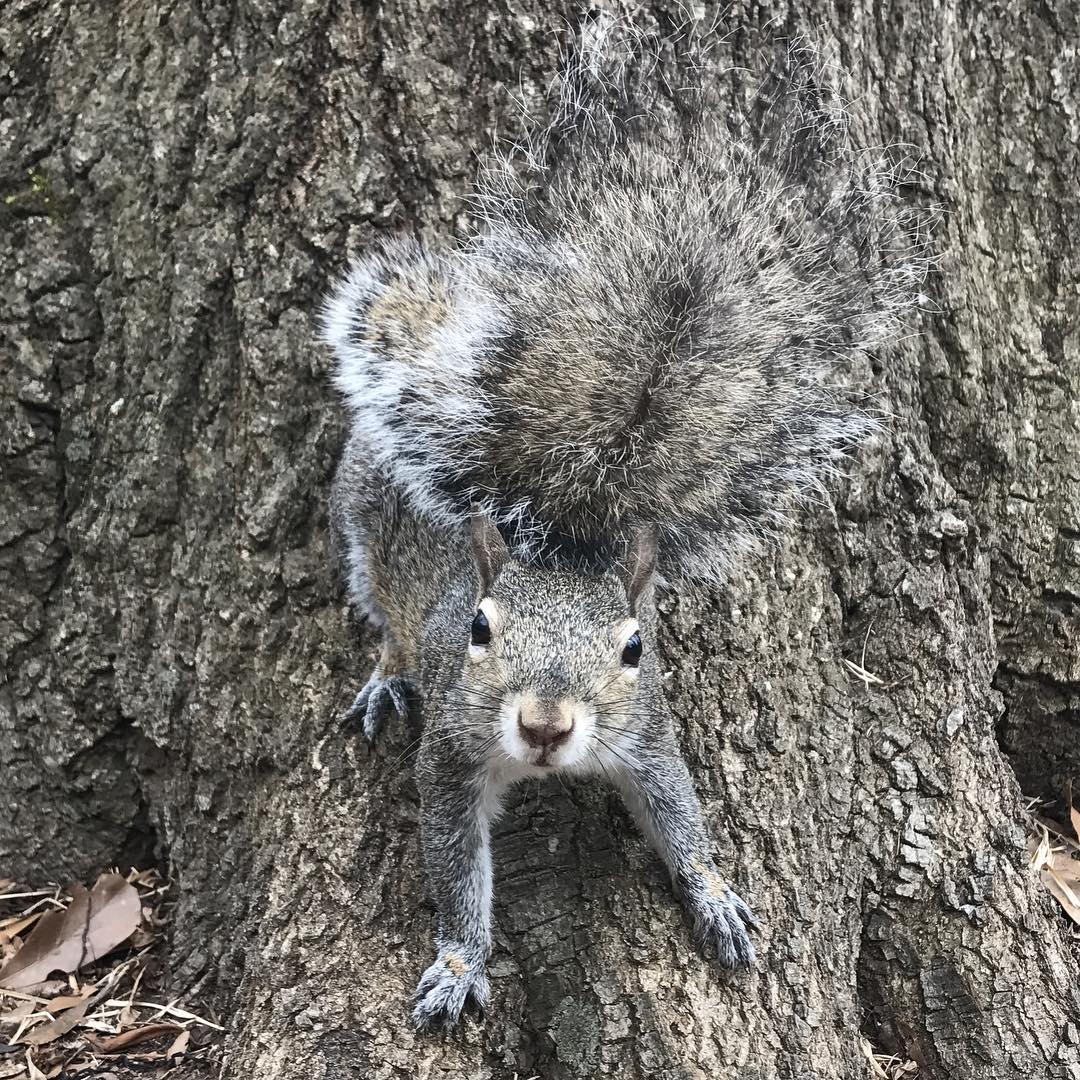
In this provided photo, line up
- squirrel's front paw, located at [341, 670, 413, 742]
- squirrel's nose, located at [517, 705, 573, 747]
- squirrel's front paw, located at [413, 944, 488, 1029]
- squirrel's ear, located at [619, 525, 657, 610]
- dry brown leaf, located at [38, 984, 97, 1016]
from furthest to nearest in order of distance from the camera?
dry brown leaf, located at [38, 984, 97, 1016] → squirrel's front paw, located at [341, 670, 413, 742] → squirrel's ear, located at [619, 525, 657, 610] → squirrel's front paw, located at [413, 944, 488, 1029] → squirrel's nose, located at [517, 705, 573, 747]

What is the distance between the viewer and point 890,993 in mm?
2268

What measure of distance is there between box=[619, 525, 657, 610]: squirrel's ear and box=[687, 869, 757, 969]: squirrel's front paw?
0.54 metres

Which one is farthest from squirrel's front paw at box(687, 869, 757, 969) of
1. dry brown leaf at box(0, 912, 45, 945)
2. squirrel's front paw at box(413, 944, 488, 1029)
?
dry brown leaf at box(0, 912, 45, 945)

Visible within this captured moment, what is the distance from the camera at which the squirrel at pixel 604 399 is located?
6.45ft

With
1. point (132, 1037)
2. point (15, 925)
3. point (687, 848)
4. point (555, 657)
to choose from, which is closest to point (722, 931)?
point (687, 848)

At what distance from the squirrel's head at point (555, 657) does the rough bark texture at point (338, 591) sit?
0.31 metres

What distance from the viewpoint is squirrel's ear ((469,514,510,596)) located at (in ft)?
6.60

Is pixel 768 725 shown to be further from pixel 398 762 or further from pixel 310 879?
pixel 310 879

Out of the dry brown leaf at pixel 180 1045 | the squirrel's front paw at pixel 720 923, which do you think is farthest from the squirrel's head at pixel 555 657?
the dry brown leaf at pixel 180 1045

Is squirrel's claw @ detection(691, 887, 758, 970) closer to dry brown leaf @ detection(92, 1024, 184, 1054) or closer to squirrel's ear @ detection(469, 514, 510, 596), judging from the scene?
squirrel's ear @ detection(469, 514, 510, 596)

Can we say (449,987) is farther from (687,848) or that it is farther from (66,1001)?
(66,1001)

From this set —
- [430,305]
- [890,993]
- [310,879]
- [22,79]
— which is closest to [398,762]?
[310,879]

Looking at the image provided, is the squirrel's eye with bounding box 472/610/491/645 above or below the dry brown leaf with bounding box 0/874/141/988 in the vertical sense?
above

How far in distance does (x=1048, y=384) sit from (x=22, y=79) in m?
2.46
